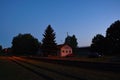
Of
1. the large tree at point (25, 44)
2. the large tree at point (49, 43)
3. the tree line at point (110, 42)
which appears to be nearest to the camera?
the tree line at point (110, 42)

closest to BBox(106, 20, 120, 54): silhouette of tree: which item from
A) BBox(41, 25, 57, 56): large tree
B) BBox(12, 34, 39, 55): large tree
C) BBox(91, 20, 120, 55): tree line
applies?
BBox(91, 20, 120, 55): tree line

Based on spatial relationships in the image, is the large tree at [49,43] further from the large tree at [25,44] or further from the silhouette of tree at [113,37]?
the large tree at [25,44]

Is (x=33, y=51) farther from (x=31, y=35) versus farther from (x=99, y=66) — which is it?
(x=99, y=66)

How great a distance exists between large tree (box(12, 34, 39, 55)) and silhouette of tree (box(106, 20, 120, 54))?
54.6 m

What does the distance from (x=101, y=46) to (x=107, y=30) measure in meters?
8.39

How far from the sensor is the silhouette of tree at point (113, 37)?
89.4 meters

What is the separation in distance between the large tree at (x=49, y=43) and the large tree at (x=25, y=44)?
4585cm

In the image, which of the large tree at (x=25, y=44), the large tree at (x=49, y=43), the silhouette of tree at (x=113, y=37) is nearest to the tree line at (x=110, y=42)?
the silhouette of tree at (x=113, y=37)

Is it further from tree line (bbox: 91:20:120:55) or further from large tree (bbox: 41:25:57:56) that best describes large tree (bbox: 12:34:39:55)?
tree line (bbox: 91:20:120:55)

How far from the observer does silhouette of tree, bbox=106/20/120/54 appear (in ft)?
293

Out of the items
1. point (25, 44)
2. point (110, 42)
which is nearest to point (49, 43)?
point (110, 42)

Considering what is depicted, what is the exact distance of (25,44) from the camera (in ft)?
508

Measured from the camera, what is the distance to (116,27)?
320 feet

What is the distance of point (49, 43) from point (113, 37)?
23216 millimetres
